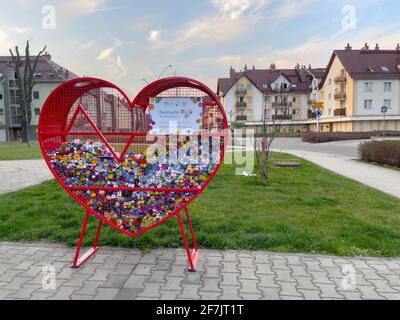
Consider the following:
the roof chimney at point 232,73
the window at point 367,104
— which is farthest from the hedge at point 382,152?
the roof chimney at point 232,73

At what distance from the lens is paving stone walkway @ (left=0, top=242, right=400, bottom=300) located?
297 cm

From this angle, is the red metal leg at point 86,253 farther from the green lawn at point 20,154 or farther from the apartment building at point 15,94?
the apartment building at point 15,94

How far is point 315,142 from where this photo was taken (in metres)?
30.7

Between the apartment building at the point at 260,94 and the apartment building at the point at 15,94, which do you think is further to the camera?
the apartment building at the point at 260,94

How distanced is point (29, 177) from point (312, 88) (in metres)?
53.3

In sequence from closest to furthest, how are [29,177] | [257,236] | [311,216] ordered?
1. [257,236]
2. [311,216]
3. [29,177]

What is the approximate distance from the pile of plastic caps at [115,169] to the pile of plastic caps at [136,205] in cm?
10

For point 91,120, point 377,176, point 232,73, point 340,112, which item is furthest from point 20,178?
point 232,73

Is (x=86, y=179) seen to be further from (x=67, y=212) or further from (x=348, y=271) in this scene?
(x=348, y=271)

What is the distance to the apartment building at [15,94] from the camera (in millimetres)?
45197

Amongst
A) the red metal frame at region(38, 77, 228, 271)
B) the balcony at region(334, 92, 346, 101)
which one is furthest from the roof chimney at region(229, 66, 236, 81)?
the red metal frame at region(38, 77, 228, 271)

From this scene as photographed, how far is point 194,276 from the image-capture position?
331 cm
